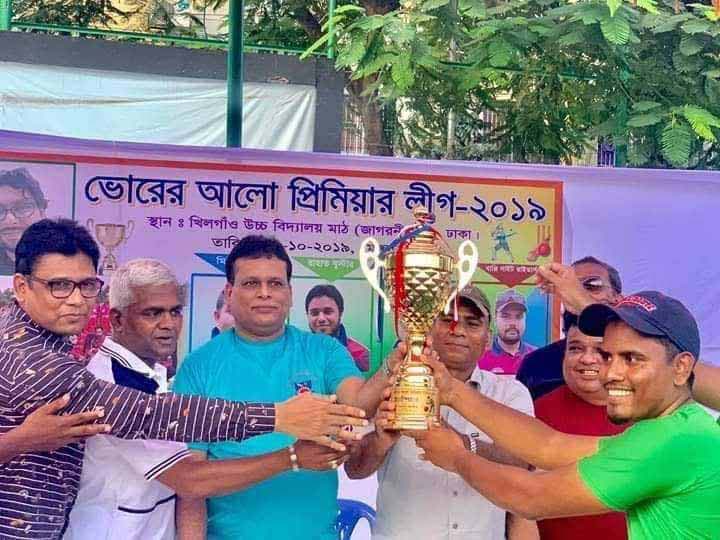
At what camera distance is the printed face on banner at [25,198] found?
3.15 meters

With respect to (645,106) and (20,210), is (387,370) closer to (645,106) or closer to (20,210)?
(20,210)

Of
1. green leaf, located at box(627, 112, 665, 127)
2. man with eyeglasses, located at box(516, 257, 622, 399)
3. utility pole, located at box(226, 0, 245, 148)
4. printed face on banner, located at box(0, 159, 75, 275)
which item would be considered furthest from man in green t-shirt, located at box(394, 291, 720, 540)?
green leaf, located at box(627, 112, 665, 127)

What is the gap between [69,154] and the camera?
325 centimetres

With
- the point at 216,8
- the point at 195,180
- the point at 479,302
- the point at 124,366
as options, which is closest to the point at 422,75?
the point at 216,8

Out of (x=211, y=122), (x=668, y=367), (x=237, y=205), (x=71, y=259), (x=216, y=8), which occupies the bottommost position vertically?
(x=668, y=367)

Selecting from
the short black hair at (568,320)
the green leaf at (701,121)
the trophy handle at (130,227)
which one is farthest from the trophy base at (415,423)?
the green leaf at (701,121)

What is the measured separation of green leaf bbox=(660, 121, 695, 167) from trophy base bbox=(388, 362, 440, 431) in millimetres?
2660

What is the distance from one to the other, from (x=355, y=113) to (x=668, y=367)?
14.9 feet

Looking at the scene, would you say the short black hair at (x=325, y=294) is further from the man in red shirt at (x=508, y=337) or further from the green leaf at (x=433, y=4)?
the green leaf at (x=433, y=4)

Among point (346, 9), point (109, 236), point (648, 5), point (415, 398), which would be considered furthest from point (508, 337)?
point (346, 9)

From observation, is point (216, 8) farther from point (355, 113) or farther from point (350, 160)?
point (350, 160)

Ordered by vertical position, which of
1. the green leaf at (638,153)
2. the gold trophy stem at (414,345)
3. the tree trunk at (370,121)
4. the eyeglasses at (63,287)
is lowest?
the gold trophy stem at (414,345)

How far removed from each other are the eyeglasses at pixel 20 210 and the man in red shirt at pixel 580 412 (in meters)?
1.81

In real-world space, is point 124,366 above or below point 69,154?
below
